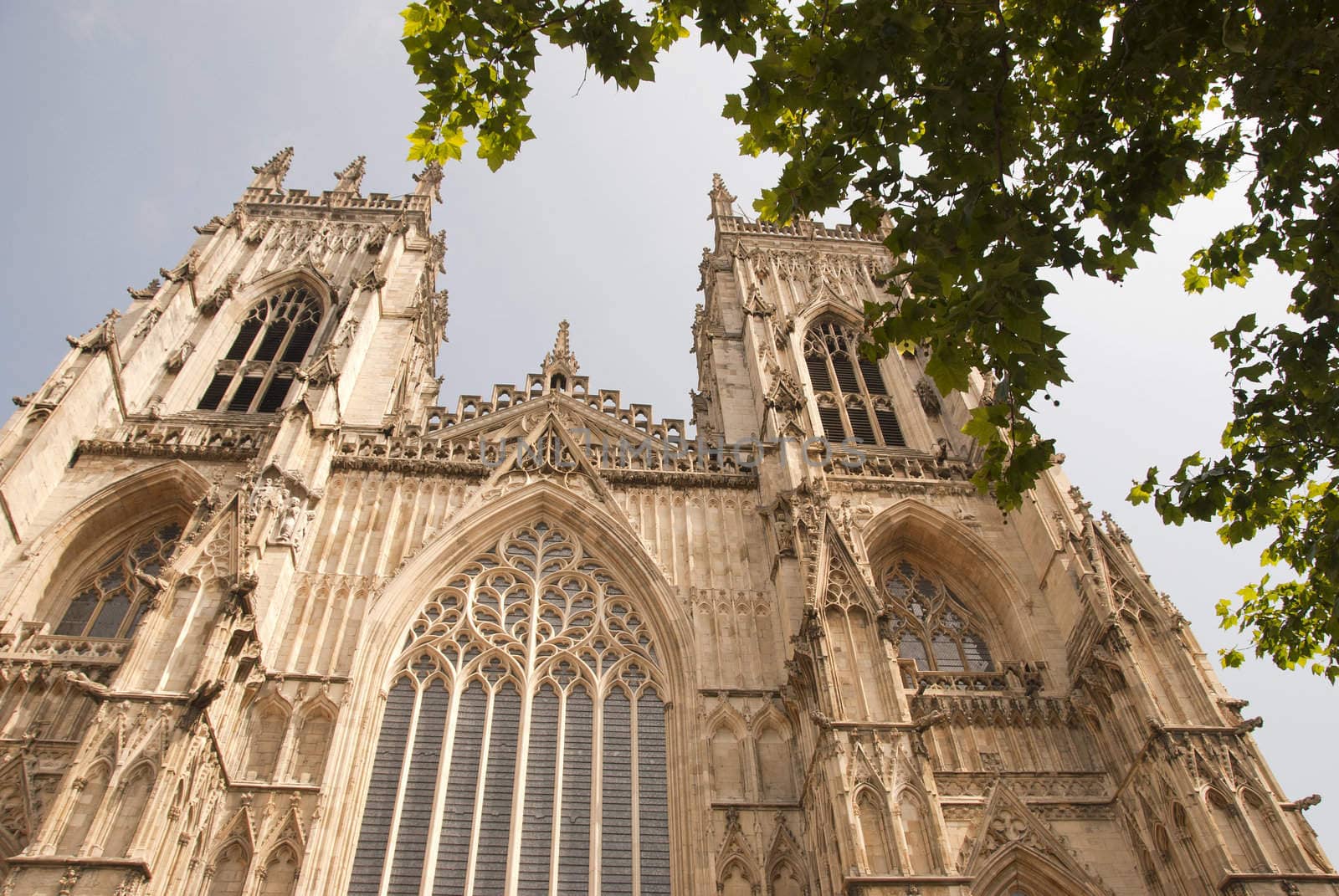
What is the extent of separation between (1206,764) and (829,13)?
31.8ft

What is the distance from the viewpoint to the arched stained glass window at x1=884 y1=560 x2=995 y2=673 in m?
15.8

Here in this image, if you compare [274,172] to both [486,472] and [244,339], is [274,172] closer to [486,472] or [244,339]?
[244,339]

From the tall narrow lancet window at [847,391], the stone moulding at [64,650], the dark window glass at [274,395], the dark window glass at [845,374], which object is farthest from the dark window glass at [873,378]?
the stone moulding at [64,650]

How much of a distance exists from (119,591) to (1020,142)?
14.6 metres

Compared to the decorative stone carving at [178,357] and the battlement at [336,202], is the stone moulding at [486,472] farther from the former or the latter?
the battlement at [336,202]

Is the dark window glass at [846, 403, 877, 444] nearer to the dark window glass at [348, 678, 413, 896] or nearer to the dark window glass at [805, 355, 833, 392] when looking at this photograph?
the dark window glass at [805, 355, 833, 392]

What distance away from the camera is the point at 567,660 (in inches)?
584

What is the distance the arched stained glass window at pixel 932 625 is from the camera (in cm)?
1581

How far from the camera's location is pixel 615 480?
696 inches

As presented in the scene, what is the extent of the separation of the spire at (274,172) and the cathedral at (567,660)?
8107 mm

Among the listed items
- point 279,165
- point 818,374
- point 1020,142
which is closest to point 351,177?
point 279,165

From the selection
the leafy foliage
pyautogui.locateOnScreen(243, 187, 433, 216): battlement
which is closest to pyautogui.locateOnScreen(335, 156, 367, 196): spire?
pyautogui.locateOnScreen(243, 187, 433, 216): battlement

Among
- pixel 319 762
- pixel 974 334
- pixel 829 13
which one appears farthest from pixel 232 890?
pixel 829 13

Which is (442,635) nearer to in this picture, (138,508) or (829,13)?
(138,508)
